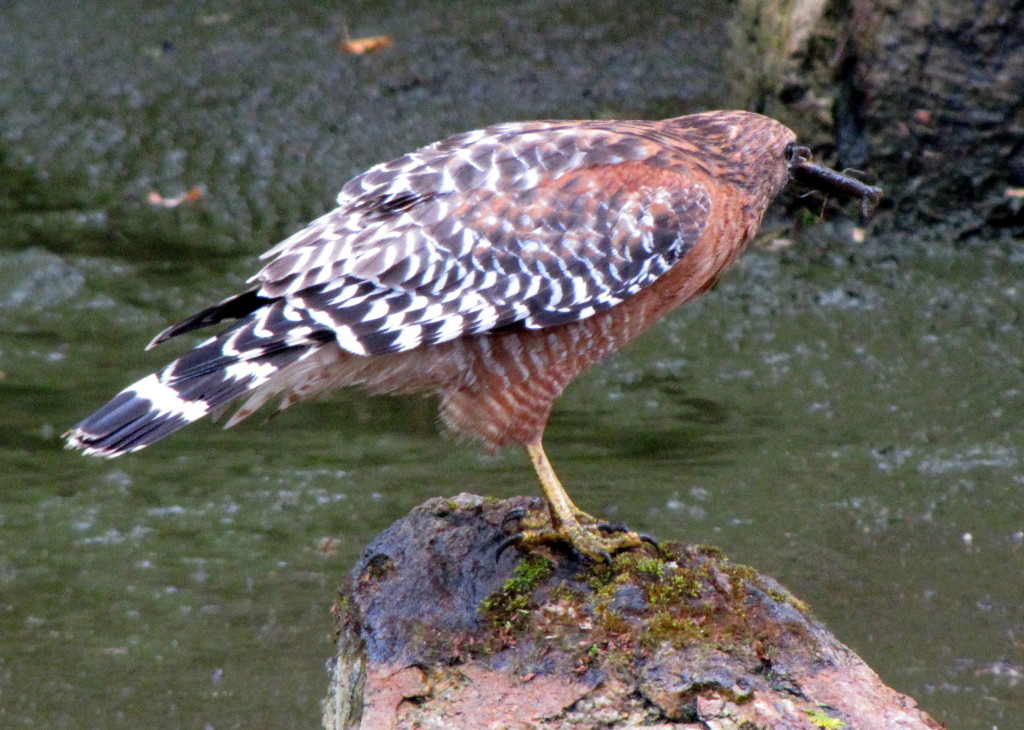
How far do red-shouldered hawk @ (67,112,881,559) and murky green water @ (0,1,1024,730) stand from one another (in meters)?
1.46

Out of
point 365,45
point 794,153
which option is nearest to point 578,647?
point 794,153

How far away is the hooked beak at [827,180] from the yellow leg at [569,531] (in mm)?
1302

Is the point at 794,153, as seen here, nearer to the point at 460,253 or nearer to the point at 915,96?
the point at 460,253

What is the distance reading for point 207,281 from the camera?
722 centimetres

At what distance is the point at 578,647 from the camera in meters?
3.14

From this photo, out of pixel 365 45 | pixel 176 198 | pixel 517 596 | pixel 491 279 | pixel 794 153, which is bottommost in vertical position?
pixel 176 198

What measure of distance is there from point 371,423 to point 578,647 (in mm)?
3189

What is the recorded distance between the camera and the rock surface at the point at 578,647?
2.98 meters

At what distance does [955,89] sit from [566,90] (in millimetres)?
2496

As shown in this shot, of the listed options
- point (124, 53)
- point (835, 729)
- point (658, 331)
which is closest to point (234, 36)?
point (124, 53)

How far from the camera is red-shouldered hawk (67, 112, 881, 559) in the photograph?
11.4 feet

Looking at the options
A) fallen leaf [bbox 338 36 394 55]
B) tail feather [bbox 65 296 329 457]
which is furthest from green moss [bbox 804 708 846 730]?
fallen leaf [bbox 338 36 394 55]

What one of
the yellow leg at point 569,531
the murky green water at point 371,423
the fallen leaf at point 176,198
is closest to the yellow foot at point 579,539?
the yellow leg at point 569,531

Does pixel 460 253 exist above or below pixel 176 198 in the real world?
above
